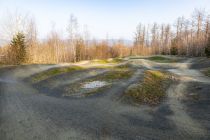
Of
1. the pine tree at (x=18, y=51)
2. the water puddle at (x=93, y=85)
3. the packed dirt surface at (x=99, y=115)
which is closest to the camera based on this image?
the packed dirt surface at (x=99, y=115)

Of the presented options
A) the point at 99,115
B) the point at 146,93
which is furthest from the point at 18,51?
the point at 99,115

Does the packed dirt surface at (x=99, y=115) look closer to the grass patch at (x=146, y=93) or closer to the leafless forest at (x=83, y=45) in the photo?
the grass patch at (x=146, y=93)

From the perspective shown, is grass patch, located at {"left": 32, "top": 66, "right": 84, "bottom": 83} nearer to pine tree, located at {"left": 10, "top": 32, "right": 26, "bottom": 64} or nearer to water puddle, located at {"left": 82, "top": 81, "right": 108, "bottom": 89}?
water puddle, located at {"left": 82, "top": 81, "right": 108, "bottom": 89}

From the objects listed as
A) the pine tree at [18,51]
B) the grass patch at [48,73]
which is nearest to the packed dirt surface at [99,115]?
the grass patch at [48,73]

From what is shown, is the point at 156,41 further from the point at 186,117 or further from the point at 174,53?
the point at 186,117

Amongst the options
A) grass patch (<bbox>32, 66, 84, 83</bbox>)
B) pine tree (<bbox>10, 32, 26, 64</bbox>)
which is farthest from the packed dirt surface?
pine tree (<bbox>10, 32, 26, 64</bbox>)

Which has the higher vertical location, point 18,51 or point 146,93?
point 18,51

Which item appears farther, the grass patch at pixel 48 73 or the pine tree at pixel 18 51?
the pine tree at pixel 18 51

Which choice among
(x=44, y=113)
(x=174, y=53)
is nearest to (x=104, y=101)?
(x=44, y=113)

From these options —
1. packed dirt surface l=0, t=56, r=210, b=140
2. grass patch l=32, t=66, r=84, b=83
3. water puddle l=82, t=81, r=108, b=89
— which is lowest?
packed dirt surface l=0, t=56, r=210, b=140

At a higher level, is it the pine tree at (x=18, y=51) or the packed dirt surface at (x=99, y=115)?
the pine tree at (x=18, y=51)

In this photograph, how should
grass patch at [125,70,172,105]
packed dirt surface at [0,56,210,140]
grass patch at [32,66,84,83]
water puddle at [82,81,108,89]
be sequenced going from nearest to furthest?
packed dirt surface at [0,56,210,140] → grass patch at [125,70,172,105] → water puddle at [82,81,108,89] → grass patch at [32,66,84,83]

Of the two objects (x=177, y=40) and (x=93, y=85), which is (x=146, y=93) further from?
(x=177, y=40)

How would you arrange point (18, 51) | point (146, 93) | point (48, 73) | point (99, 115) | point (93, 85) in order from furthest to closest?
1. point (18, 51)
2. point (48, 73)
3. point (93, 85)
4. point (146, 93)
5. point (99, 115)
